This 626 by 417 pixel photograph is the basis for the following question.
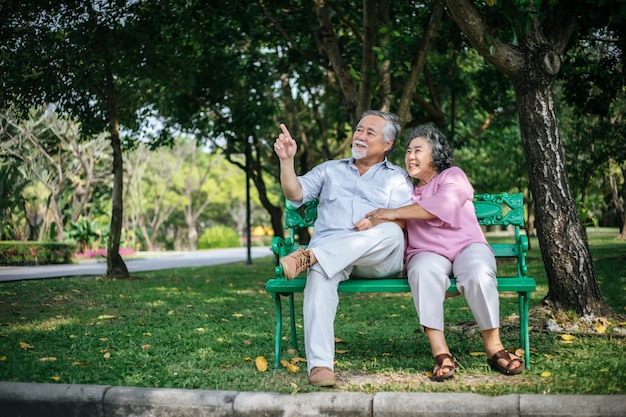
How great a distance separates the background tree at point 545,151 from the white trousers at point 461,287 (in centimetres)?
184

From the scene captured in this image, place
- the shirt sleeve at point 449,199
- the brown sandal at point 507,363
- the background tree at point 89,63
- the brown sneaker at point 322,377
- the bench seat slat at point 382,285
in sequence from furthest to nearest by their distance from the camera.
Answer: the background tree at point 89,63 < the shirt sleeve at point 449,199 < the bench seat slat at point 382,285 < the brown sandal at point 507,363 < the brown sneaker at point 322,377

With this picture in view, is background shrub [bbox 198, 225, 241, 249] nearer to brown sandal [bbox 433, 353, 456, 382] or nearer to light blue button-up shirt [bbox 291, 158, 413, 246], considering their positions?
light blue button-up shirt [bbox 291, 158, 413, 246]

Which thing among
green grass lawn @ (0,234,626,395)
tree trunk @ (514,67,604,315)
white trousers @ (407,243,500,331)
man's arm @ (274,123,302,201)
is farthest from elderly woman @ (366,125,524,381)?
tree trunk @ (514,67,604,315)

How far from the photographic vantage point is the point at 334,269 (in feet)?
13.7

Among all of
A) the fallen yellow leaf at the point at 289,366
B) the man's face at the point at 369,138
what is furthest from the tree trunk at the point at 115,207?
the fallen yellow leaf at the point at 289,366

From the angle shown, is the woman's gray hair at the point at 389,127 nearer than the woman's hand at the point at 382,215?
No

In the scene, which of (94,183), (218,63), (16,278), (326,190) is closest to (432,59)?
(218,63)

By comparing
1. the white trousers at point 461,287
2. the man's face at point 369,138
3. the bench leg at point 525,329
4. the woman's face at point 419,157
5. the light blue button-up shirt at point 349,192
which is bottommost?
the bench leg at point 525,329

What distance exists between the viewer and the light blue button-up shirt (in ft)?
15.5

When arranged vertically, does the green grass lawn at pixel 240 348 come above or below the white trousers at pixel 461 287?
below

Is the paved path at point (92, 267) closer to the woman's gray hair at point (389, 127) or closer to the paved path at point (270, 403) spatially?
the paved path at point (270, 403)

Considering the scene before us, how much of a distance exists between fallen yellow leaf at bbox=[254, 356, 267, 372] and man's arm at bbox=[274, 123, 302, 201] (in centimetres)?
115

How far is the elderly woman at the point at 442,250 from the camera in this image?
13.5 feet

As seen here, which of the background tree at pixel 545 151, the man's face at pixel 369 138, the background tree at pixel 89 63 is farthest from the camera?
the background tree at pixel 89 63
